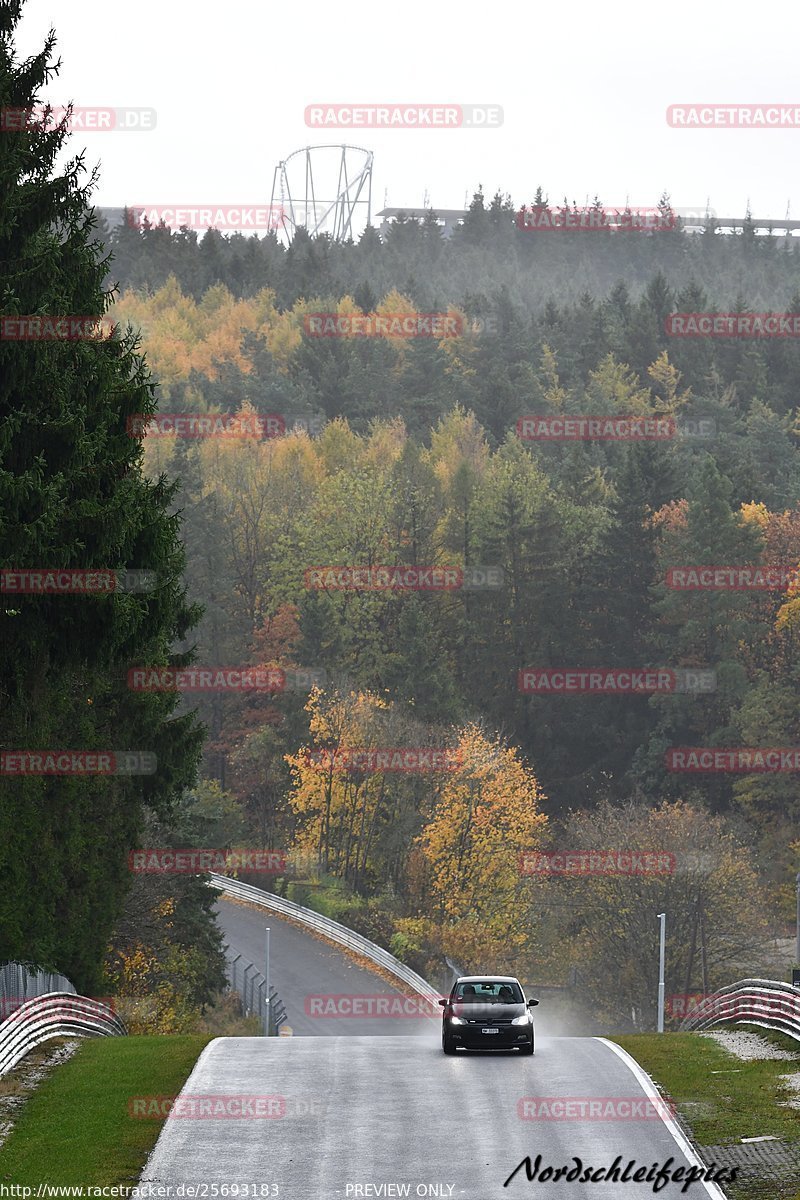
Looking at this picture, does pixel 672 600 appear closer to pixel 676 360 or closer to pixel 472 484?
pixel 472 484

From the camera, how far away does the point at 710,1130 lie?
22391 mm

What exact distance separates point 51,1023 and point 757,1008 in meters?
13.4

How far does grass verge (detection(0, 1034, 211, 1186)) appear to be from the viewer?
19797mm

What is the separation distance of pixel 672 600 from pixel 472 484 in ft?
67.6

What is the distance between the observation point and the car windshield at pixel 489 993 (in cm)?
2861

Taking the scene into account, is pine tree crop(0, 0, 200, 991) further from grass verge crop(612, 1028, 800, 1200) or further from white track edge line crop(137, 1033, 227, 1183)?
grass verge crop(612, 1028, 800, 1200)

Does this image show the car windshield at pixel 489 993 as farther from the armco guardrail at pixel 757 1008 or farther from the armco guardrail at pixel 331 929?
the armco guardrail at pixel 331 929

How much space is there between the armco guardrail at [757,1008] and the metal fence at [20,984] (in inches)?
520

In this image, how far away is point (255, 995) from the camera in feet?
206

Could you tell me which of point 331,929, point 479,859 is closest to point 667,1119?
point 331,929

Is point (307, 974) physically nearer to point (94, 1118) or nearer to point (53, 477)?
point (94, 1118)

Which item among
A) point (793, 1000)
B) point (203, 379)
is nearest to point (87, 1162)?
point (793, 1000)

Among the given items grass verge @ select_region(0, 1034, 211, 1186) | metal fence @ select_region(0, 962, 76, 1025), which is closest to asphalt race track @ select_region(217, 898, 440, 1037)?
metal fence @ select_region(0, 962, 76, 1025)

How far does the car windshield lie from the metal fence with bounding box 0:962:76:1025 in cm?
734
